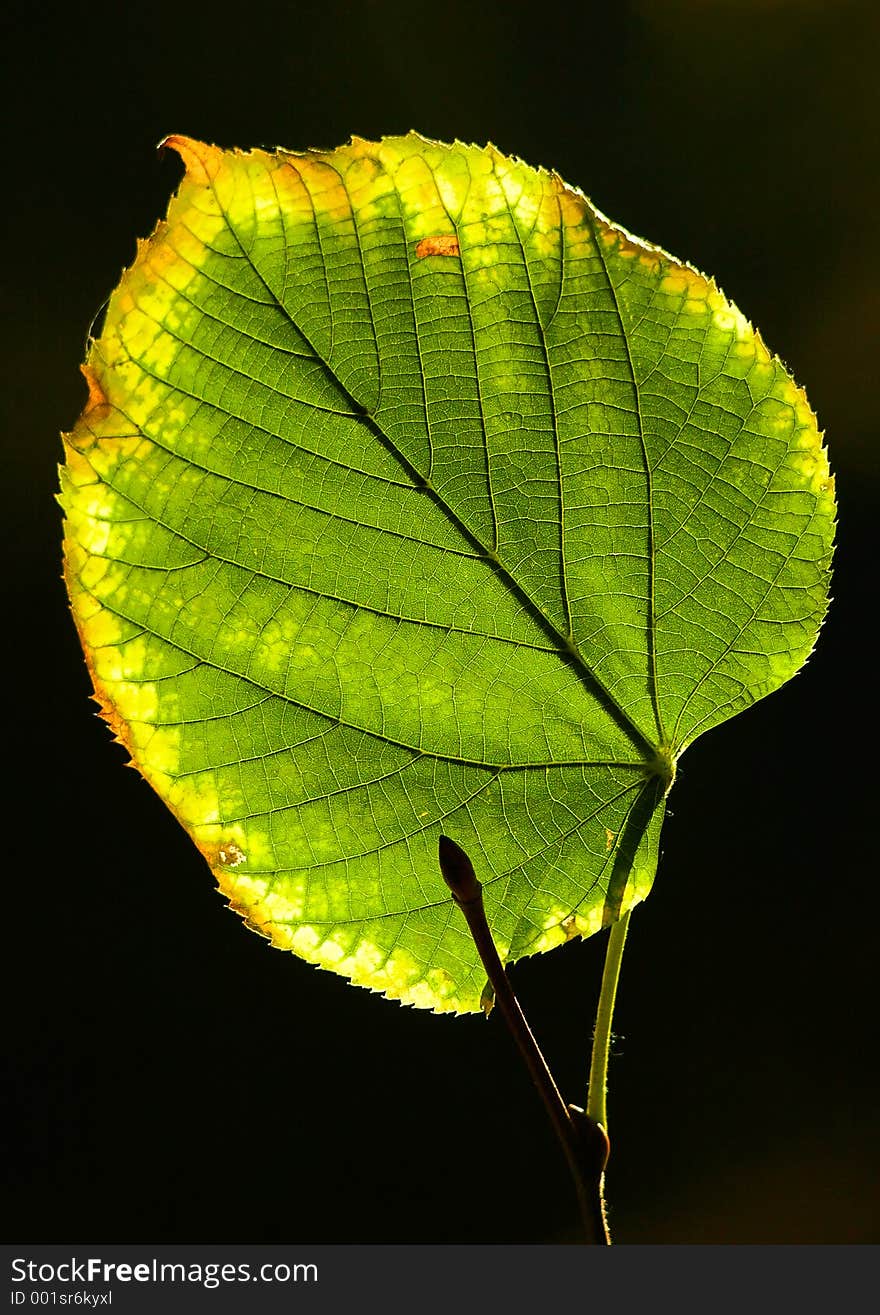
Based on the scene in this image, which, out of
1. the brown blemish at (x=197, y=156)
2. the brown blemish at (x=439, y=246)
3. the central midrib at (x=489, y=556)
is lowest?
the central midrib at (x=489, y=556)

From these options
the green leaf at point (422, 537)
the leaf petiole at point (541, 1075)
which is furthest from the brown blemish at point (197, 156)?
the leaf petiole at point (541, 1075)

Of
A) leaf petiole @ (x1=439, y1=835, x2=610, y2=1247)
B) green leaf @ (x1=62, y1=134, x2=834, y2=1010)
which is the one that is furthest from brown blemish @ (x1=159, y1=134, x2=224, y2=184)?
leaf petiole @ (x1=439, y1=835, x2=610, y2=1247)

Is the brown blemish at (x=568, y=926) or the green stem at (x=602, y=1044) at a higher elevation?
the brown blemish at (x=568, y=926)

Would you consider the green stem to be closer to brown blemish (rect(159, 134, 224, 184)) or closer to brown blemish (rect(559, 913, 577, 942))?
brown blemish (rect(559, 913, 577, 942))

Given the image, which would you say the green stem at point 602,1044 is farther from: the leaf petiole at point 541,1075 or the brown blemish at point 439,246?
the brown blemish at point 439,246

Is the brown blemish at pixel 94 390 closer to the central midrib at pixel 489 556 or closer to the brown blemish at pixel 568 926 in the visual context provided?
the central midrib at pixel 489 556

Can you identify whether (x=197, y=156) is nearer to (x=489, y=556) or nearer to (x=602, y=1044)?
(x=489, y=556)

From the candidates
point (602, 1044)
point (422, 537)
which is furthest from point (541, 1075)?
point (422, 537)

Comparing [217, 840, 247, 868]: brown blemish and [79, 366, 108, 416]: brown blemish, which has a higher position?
[79, 366, 108, 416]: brown blemish
